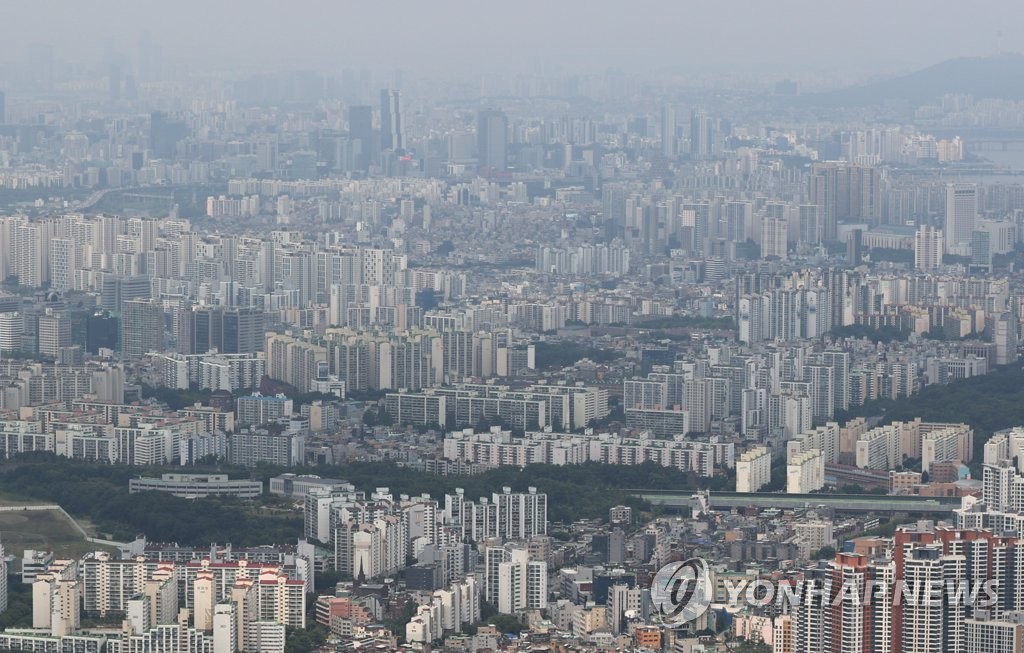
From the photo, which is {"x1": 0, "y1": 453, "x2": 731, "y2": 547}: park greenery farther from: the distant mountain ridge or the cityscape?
the distant mountain ridge

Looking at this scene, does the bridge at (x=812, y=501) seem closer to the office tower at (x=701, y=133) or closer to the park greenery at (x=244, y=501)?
the park greenery at (x=244, y=501)

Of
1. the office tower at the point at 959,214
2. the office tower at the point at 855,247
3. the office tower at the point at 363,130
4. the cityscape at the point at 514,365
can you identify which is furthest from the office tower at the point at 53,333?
the office tower at the point at 363,130

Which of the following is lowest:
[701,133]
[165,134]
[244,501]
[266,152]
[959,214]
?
[244,501]

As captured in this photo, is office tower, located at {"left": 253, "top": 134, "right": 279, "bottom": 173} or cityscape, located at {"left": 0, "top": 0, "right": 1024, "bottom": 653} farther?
office tower, located at {"left": 253, "top": 134, "right": 279, "bottom": 173}

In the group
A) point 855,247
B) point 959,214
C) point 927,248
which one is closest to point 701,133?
point 959,214

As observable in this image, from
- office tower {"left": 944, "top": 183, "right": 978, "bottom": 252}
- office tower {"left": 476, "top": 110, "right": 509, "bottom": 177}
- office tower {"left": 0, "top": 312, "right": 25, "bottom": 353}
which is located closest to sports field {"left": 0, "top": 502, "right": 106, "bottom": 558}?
office tower {"left": 0, "top": 312, "right": 25, "bottom": 353}

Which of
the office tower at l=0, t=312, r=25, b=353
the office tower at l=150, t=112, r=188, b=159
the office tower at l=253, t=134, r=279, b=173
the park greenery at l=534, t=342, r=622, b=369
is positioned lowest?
the park greenery at l=534, t=342, r=622, b=369

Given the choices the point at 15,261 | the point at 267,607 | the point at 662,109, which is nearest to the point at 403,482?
the point at 267,607

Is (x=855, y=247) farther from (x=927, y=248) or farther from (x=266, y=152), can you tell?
(x=266, y=152)
